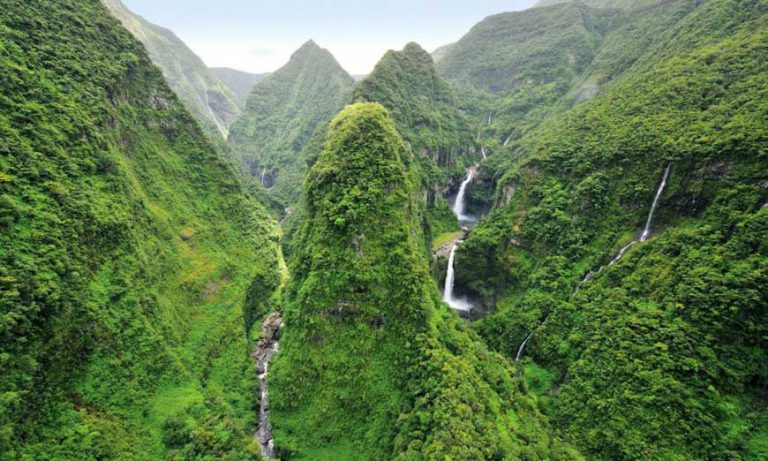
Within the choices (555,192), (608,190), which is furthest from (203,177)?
(608,190)

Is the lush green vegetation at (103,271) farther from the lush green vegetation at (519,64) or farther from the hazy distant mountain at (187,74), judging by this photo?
the hazy distant mountain at (187,74)

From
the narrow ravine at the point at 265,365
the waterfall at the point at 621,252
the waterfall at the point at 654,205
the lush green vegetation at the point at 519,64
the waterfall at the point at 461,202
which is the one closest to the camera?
the narrow ravine at the point at 265,365

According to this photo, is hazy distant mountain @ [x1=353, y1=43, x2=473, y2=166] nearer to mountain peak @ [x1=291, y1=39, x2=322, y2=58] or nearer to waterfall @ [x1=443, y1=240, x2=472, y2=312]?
waterfall @ [x1=443, y1=240, x2=472, y2=312]

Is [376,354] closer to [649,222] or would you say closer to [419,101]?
[649,222]

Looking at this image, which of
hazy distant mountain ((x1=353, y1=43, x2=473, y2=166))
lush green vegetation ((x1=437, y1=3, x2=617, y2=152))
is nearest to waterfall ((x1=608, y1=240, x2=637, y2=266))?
hazy distant mountain ((x1=353, y1=43, x2=473, y2=166))

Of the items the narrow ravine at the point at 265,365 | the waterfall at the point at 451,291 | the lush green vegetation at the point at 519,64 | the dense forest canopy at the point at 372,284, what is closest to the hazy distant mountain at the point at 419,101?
the lush green vegetation at the point at 519,64
